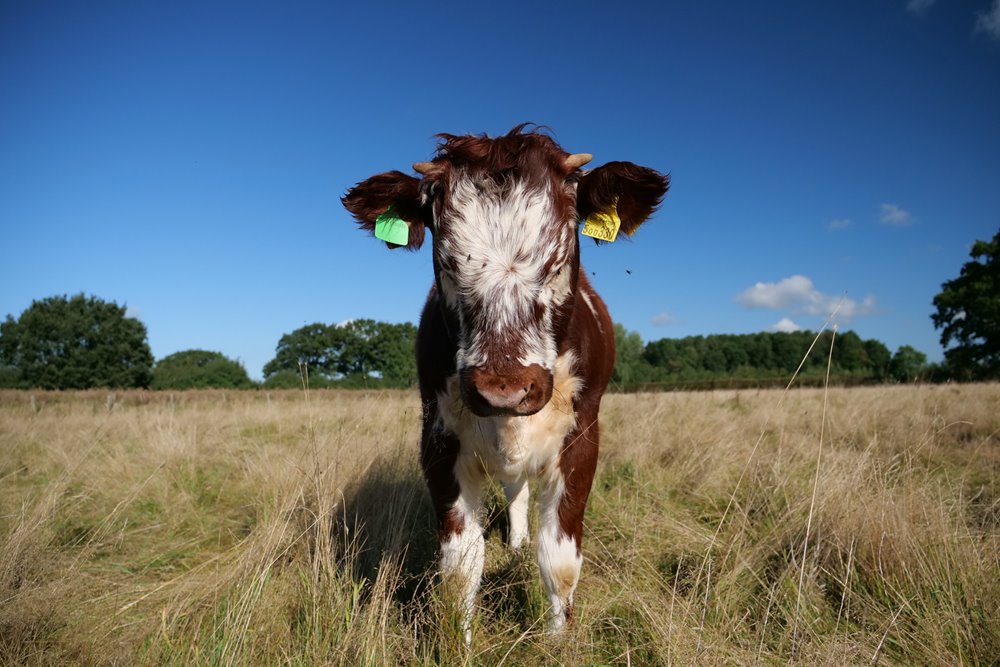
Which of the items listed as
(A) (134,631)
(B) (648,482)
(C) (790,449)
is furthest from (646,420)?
(A) (134,631)

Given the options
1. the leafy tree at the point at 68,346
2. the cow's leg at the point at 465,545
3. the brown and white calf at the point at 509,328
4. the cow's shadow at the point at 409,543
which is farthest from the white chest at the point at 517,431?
the leafy tree at the point at 68,346

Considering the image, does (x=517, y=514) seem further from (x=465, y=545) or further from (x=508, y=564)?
(x=465, y=545)

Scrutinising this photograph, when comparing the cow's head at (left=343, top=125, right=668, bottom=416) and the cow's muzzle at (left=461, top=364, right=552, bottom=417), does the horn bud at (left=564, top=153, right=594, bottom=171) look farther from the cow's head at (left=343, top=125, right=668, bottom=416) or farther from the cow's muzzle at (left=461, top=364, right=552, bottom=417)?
the cow's muzzle at (left=461, top=364, right=552, bottom=417)

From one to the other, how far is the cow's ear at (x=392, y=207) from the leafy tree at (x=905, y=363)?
28.0 metres

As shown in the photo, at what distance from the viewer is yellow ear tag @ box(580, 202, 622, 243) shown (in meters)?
3.23

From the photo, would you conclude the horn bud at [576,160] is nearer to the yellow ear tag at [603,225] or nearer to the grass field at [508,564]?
the yellow ear tag at [603,225]

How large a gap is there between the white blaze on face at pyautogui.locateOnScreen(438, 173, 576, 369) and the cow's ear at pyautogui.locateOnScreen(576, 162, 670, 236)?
44 centimetres

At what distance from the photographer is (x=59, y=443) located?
7145 millimetres

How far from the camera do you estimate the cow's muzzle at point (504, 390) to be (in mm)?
2193

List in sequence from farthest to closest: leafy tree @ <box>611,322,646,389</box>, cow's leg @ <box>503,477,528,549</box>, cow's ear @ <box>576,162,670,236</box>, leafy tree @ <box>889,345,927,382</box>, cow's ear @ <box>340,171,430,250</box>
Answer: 1. leafy tree @ <box>611,322,646,389</box>
2. leafy tree @ <box>889,345,927,382</box>
3. cow's leg @ <box>503,477,528,549</box>
4. cow's ear @ <box>340,171,430,250</box>
5. cow's ear @ <box>576,162,670,236</box>

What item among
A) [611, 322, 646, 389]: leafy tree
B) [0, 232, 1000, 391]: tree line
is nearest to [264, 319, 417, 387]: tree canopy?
[0, 232, 1000, 391]: tree line

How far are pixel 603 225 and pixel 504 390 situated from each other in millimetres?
1514

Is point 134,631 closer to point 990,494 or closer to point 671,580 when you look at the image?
point 671,580

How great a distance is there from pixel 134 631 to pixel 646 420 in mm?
6224
